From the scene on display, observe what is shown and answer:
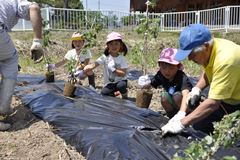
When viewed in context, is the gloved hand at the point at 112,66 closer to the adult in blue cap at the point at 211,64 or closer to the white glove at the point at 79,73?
the white glove at the point at 79,73

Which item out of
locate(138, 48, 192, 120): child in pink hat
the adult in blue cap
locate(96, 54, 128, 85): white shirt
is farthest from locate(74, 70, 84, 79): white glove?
the adult in blue cap

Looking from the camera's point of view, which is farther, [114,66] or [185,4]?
[185,4]

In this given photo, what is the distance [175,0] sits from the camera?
1962cm

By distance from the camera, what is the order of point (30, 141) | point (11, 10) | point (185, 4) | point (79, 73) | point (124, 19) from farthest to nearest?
1. point (185, 4)
2. point (124, 19)
3. point (79, 73)
4. point (11, 10)
5. point (30, 141)

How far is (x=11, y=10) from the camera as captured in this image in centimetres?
310

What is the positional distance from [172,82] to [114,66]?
0.85m

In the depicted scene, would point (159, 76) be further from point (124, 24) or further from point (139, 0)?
point (139, 0)

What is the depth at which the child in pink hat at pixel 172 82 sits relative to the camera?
3240 millimetres

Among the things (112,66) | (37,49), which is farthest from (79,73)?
(37,49)

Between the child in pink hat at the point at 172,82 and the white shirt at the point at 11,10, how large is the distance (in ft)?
3.82

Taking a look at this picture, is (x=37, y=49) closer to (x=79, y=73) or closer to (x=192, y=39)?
(x=79, y=73)

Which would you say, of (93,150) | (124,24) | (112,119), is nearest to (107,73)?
(112,119)

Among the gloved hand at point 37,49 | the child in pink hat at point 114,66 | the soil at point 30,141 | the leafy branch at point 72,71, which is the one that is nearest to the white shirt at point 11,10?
the gloved hand at point 37,49

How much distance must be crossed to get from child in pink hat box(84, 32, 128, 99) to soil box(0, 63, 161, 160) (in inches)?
38.2
